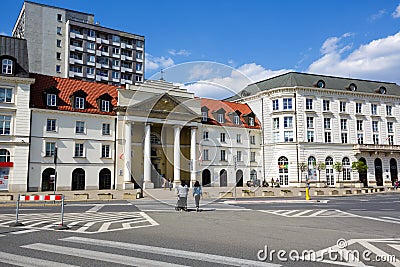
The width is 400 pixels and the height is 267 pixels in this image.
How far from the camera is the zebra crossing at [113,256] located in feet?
26.5

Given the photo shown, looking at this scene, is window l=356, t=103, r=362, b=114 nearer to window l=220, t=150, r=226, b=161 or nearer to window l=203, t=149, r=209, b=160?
window l=220, t=150, r=226, b=161

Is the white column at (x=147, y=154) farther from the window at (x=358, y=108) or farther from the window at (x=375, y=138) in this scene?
the window at (x=375, y=138)

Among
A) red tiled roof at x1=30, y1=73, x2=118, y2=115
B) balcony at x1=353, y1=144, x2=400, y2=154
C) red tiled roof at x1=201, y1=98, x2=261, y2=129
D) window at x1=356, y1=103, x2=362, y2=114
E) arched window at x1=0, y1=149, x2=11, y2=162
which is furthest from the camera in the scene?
window at x1=356, y1=103, x2=362, y2=114

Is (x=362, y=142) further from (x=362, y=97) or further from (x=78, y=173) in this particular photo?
(x=78, y=173)

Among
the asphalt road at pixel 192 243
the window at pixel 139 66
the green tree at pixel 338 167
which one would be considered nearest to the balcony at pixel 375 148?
the green tree at pixel 338 167

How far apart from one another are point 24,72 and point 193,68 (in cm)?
3769

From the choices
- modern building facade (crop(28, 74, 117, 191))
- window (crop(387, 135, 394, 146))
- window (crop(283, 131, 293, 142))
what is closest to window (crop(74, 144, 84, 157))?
modern building facade (crop(28, 74, 117, 191))

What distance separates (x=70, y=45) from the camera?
256ft

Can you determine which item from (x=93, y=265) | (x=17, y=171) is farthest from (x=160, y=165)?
(x=93, y=265)

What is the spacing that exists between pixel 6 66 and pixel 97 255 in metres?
42.0

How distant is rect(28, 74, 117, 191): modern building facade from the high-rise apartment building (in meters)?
29.2

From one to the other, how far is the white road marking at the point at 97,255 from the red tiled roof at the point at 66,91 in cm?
3936

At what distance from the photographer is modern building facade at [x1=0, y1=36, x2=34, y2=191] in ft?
138

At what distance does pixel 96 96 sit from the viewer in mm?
52031
